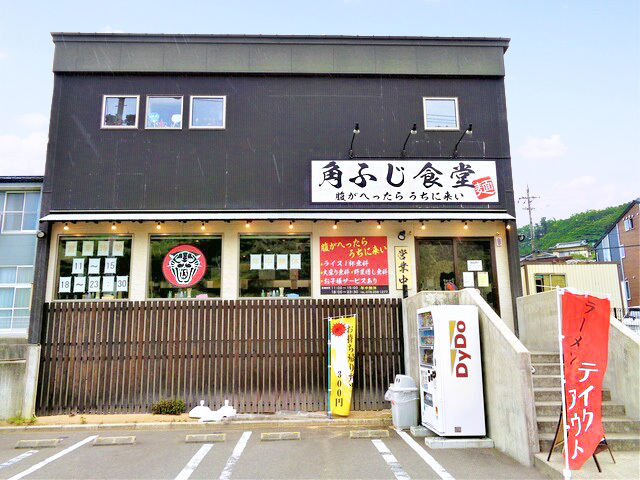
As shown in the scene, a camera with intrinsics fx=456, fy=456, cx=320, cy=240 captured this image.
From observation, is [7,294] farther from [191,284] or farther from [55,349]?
[191,284]

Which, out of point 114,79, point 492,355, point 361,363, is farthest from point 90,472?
point 114,79

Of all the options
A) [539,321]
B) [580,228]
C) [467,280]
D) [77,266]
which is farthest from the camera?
[580,228]

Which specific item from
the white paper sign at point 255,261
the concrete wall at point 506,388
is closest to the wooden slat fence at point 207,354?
the white paper sign at point 255,261

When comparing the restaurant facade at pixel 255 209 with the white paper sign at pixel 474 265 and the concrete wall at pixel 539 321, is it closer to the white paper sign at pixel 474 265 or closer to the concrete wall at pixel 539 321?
the white paper sign at pixel 474 265

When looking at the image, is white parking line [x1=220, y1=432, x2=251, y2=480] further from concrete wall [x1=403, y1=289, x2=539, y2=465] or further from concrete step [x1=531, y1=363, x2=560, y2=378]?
concrete step [x1=531, y1=363, x2=560, y2=378]

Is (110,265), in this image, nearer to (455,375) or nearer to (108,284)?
(108,284)

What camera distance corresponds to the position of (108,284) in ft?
36.6

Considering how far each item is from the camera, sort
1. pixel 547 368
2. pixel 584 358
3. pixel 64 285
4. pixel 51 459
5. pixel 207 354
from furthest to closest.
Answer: pixel 64 285, pixel 207 354, pixel 547 368, pixel 51 459, pixel 584 358

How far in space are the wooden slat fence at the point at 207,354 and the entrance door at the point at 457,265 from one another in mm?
1616

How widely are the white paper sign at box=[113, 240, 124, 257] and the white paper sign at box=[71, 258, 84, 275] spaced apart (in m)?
0.82

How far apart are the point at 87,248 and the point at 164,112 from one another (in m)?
4.00

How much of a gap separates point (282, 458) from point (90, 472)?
108 inches

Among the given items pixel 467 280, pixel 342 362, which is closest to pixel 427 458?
pixel 342 362

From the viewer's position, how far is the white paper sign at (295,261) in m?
11.5
